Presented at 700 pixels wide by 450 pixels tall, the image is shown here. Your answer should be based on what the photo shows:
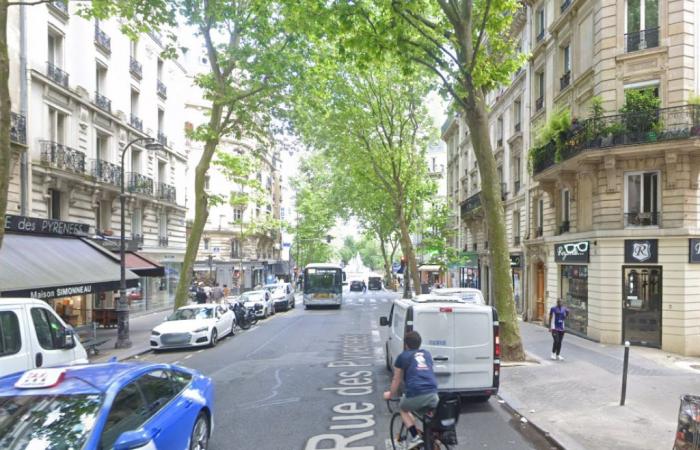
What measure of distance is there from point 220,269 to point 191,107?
52.4 ft

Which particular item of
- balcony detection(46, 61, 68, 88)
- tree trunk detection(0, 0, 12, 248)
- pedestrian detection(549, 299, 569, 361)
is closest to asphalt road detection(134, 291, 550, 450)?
pedestrian detection(549, 299, 569, 361)

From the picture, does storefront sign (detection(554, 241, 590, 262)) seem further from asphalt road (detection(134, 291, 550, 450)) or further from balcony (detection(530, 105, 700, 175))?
asphalt road (detection(134, 291, 550, 450))

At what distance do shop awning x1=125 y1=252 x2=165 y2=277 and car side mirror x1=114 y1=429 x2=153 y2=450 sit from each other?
1751 cm

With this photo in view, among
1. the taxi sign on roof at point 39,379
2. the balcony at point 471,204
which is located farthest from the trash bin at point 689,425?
the balcony at point 471,204

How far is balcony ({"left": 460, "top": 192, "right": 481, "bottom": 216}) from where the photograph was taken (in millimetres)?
32319

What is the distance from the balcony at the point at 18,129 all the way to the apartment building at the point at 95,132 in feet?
0.13

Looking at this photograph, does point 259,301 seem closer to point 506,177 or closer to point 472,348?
point 506,177

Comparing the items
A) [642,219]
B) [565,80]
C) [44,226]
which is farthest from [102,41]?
[642,219]

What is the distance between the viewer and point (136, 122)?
26.2 m

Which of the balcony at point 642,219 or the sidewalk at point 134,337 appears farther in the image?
the balcony at point 642,219

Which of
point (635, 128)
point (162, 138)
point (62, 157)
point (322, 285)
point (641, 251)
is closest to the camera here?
point (635, 128)

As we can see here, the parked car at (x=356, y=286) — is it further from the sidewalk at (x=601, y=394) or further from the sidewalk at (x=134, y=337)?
the sidewalk at (x=601, y=394)

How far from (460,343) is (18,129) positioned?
15.8m

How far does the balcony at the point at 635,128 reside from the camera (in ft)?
49.9
